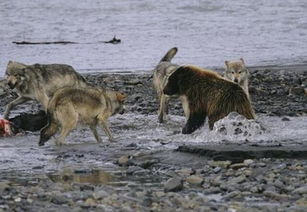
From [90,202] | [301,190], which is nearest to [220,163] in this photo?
[301,190]

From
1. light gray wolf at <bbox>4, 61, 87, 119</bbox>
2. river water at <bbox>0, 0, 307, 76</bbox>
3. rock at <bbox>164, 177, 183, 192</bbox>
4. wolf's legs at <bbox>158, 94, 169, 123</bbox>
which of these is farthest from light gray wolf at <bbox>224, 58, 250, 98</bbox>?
river water at <bbox>0, 0, 307, 76</bbox>

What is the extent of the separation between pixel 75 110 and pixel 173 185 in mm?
3718

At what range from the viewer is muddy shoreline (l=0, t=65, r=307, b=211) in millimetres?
7293

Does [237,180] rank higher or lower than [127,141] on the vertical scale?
higher

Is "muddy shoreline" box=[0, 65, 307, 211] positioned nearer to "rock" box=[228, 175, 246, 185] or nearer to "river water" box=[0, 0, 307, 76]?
"rock" box=[228, 175, 246, 185]

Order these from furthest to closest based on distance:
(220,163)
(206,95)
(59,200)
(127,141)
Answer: (206,95), (127,141), (220,163), (59,200)

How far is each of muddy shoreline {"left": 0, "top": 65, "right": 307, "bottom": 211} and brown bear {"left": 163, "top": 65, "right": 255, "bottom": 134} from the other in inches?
25.7

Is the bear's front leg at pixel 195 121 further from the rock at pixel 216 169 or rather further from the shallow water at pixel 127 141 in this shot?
the rock at pixel 216 169

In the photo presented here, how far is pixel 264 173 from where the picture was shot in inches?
328

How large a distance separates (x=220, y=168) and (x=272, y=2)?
30.9 m

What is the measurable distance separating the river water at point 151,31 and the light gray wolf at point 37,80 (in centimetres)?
673

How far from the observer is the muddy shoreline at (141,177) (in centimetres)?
729

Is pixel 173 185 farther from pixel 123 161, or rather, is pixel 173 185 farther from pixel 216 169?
pixel 123 161

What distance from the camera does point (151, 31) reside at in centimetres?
2930
